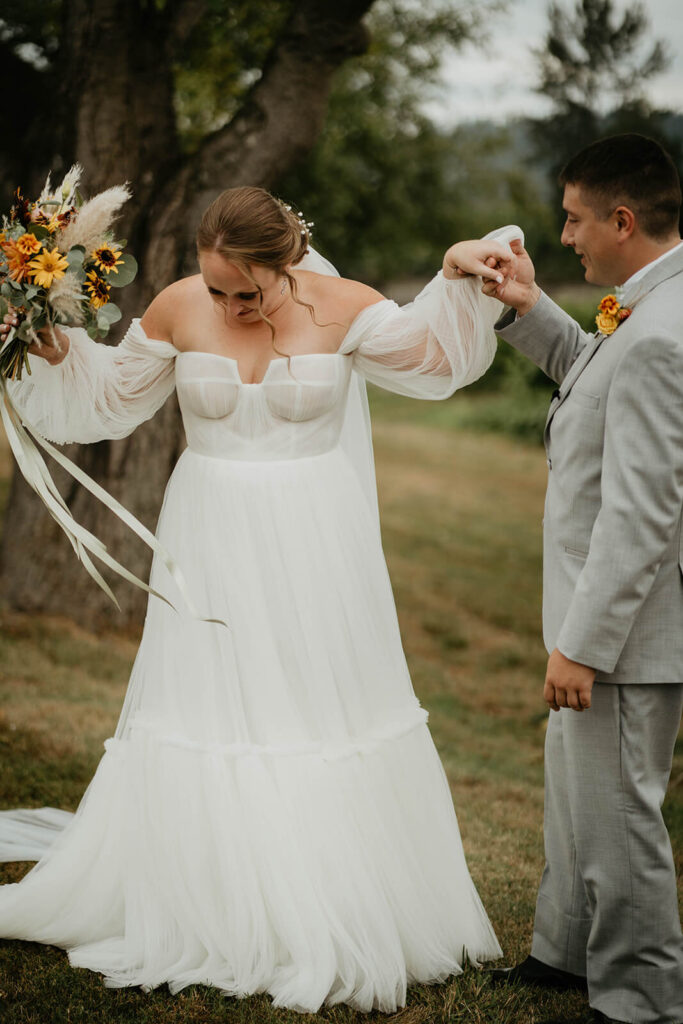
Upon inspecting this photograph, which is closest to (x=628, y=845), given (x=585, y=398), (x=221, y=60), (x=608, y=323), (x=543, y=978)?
(x=543, y=978)

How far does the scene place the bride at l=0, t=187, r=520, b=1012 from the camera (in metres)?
3.12

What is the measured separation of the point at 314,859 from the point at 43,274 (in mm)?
1924

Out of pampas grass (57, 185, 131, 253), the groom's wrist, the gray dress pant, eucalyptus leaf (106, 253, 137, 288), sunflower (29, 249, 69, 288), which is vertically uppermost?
pampas grass (57, 185, 131, 253)

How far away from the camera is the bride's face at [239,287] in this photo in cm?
316

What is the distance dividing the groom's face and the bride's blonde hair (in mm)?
843

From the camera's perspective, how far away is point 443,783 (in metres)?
3.46

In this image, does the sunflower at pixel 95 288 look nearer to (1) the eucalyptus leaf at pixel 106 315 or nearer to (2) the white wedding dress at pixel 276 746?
(1) the eucalyptus leaf at pixel 106 315

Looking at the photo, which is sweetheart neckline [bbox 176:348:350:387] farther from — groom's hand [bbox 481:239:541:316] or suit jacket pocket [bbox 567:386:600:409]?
suit jacket pocket [bbox 567:386:600:409]

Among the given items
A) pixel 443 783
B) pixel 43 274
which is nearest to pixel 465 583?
pixel 443 783

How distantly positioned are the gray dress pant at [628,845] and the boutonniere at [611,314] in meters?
0.95

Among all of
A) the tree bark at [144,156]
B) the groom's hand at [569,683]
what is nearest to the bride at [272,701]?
the groom's hand at [569,683]

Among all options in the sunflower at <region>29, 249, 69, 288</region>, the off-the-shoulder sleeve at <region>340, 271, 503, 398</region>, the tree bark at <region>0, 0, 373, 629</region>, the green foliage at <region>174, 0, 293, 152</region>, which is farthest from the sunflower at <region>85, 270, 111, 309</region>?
the green foliage at <region>174, 0, 293, 152</region>

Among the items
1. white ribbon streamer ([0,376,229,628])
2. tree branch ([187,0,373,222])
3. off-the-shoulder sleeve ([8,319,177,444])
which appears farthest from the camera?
tree branch ([187,0,373,222])

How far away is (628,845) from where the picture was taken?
2.78 metres
